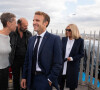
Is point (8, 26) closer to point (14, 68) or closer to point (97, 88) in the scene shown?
point (14, 68)

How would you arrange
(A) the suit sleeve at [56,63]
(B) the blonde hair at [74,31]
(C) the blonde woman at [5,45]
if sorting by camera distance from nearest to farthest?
(A) the suit sleeve at [56,63] → (C) the blonde woman at [5,45] → (B) the blonde hair at [74,31]

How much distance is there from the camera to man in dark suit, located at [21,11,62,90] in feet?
7.54

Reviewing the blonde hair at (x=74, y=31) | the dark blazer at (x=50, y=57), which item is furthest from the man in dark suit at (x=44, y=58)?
the blonde hair at (x=74, y=31)

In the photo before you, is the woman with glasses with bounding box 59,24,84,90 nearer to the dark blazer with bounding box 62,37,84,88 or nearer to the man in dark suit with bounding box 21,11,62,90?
the dark blazer with bounding box 62,37,84,88

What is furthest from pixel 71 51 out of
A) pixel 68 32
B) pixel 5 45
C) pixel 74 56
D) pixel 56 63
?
pixel 5 45

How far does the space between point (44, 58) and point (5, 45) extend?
70 cm

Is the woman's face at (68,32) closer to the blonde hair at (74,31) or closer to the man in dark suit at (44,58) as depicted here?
the blonde hair at (74,31)

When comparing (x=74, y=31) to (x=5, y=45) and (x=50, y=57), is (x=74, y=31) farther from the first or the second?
(x=5, y=45)

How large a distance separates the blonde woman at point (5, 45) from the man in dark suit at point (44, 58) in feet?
1.46

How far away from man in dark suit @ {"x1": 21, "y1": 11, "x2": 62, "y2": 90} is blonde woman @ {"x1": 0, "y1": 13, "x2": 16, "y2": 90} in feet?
1.46

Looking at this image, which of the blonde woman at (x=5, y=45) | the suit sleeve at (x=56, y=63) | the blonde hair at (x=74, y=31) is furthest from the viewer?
the blonde hair at (x=74, y=31)

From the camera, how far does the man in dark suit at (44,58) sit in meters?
2.30

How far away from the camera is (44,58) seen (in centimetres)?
229

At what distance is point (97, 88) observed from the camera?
16.4ft
